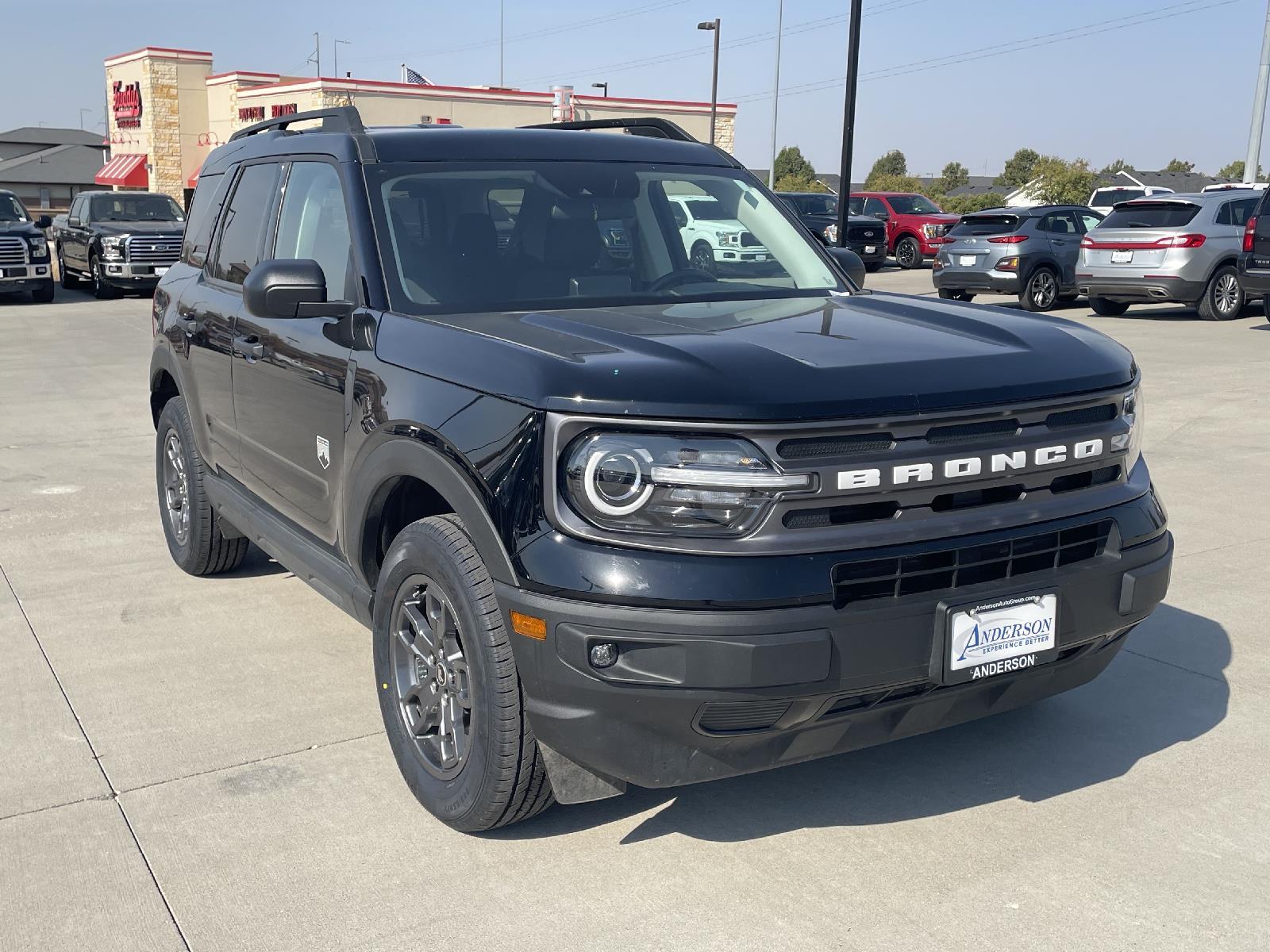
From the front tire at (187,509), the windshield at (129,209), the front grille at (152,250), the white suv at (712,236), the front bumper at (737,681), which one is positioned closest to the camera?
the front bumper at (737,681)

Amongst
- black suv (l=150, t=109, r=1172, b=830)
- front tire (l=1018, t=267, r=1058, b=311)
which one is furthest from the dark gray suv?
black suv (l=150, t=109, r=1172, b=830)

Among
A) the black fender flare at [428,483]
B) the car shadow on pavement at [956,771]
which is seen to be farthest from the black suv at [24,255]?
the car shadow on pavement at [956,771]

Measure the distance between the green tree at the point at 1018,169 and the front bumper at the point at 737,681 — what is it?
4642 inches

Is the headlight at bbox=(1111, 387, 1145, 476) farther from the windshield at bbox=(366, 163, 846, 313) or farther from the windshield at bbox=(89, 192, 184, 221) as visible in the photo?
the windshield at bbox=(89, 192, 184, 221)

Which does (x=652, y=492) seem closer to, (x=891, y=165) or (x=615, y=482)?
(x=615, y=482)

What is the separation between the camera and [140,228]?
22281 millimetres

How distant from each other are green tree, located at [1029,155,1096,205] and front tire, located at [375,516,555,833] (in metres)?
63.1

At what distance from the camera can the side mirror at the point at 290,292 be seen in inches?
149

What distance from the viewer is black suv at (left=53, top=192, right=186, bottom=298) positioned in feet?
71.5

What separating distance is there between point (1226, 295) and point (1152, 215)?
1492 millimetres

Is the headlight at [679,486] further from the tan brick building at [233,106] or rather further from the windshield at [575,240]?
the tan brick building at [233,106]

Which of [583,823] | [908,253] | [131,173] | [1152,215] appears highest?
[131,173]

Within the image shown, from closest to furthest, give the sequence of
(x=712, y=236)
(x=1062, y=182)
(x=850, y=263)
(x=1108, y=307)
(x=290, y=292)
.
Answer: (x=290, y=292) → (x=712, y=236) → (x=850, y=263) → (x=1108, y=307) → (x=1062, y=182)

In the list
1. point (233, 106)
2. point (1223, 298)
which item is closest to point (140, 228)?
point (1223, 298)
